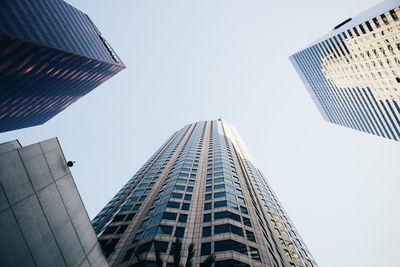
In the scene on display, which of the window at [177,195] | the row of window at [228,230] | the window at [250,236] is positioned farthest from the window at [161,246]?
the window at [177,195]

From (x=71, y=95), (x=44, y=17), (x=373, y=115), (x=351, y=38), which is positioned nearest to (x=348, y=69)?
(x=351, y=38)

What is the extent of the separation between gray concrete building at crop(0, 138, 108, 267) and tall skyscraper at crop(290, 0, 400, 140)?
60120mm

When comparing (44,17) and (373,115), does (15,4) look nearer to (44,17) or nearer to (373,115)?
→ (44,17)

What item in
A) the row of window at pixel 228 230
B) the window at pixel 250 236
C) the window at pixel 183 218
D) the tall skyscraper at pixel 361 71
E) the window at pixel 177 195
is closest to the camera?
the window at pixel 250 236

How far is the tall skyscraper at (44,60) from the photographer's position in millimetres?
52619

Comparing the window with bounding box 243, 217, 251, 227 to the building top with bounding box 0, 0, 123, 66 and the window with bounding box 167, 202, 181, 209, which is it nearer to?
the window with bounding box 167, 202, 181, 209

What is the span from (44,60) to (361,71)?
81.4 m

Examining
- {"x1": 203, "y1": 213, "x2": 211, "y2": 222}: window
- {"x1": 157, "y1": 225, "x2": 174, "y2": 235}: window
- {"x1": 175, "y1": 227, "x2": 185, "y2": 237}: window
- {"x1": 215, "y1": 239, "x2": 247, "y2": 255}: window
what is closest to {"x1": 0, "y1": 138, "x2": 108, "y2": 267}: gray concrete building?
{"x1": 215, "y1": 239, "x2": 247, "y2": 255}: window

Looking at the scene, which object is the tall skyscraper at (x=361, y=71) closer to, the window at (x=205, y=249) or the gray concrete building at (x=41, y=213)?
the window at (x=205, y=249)

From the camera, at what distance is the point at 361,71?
69438 millimetres

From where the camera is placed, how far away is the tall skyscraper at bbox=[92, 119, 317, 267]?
1255 inches

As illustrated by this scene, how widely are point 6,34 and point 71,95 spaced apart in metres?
55.7

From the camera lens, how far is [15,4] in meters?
52.4

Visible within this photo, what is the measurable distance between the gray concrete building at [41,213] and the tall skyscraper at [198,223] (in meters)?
11.2
